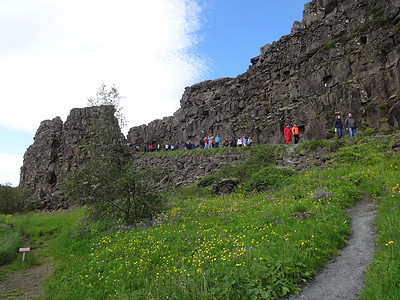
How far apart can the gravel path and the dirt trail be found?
6905 mm

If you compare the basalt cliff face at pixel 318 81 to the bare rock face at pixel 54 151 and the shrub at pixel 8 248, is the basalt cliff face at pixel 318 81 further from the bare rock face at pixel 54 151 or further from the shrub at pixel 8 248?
the shrub at pixel 8 248

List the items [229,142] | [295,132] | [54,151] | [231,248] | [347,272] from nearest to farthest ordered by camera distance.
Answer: [347,272] → [231,248] → [295,132] → [229,142] → [54,151]

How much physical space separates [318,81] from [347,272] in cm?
2761

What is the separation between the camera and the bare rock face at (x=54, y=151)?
49688 millimetres

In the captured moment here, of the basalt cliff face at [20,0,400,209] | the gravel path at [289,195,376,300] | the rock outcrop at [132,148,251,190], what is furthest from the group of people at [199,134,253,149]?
the gravel path at [289,195,376,300]

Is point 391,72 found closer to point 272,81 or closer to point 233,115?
point 272,81

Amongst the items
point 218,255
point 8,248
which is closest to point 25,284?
point 8,248

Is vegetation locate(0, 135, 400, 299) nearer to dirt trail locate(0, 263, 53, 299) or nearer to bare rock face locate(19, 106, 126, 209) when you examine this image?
dirt trail locate(0, 263, 53, 299)

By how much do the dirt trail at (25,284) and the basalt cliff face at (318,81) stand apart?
23603 mm

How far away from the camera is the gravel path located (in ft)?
15.0

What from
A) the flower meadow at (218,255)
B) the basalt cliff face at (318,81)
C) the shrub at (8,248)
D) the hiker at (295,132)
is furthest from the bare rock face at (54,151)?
the flower meadow at (218,255)

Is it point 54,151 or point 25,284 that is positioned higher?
point 54,151

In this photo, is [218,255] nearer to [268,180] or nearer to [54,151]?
[268,180]

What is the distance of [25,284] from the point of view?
25.1ft
